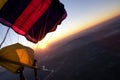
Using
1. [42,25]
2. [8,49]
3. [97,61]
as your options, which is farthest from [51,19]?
[97,61]

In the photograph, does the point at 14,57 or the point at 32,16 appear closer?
the point at 14,57

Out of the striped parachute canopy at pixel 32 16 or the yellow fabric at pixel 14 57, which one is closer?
the yellow fabric at pixel 14 57

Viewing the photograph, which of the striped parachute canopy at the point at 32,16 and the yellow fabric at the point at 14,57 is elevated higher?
the striped parachute canopy at the point at 32,16

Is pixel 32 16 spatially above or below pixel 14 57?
above

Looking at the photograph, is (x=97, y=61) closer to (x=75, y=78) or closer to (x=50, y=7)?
(x=75, y=78)

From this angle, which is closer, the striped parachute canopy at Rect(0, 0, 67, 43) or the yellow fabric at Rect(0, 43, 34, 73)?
the yellow fabric at Rect(0, 43, 34, 73)
